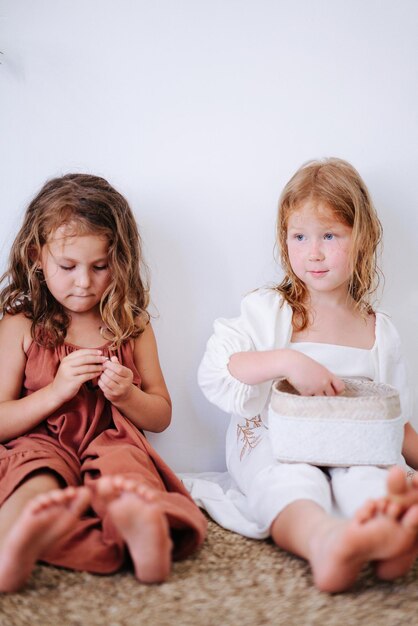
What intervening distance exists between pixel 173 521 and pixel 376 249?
85 cm

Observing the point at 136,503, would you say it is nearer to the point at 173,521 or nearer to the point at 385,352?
the point at 173,521

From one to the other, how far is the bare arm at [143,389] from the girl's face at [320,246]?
0.38 m

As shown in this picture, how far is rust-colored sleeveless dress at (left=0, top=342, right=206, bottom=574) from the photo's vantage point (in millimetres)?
1085

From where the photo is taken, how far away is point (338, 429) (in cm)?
124

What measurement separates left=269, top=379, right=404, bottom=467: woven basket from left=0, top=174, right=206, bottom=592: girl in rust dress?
222 millimetres

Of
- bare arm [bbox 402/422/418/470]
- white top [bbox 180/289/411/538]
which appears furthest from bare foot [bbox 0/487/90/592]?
bare arm [bbox 402/422/418/470]

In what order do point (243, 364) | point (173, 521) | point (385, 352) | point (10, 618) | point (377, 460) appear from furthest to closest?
1. point (385, 352)
2. point (243, 364)
3. point (377, 460)
4. point (173, 521)
5. point (10, 618)

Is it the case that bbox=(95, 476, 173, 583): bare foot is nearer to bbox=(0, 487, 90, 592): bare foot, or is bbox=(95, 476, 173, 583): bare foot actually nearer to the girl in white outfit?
bbox=(0, 487, 90, 592): bare foot

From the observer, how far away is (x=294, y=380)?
1.32 meters

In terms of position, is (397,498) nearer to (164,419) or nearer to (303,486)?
(303,486)

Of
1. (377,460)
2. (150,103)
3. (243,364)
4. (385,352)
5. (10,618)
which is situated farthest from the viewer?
(150,103)

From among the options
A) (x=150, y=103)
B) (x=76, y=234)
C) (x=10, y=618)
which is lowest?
(x=10, y=618)

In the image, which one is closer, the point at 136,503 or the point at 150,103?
the point at 136,503

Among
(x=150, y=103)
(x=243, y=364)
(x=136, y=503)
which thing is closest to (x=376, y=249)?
(x=243, y=364)
